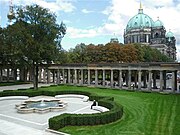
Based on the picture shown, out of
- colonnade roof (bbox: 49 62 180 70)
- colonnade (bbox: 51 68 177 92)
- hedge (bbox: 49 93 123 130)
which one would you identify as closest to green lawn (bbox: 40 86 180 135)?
hedge (bbox: 49 93 123 130)

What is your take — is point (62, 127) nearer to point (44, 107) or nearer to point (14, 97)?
point (44, 107)

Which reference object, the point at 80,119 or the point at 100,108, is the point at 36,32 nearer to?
the point at 100,108

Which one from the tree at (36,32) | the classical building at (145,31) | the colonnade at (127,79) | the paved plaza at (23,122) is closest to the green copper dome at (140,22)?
the classical building at (145,31)

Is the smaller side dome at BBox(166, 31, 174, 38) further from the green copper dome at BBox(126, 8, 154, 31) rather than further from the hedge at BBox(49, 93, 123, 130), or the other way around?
the hedge at BBox(49, 93, 123, 130)

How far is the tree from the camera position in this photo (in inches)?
1948

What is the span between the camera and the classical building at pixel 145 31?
143 meters

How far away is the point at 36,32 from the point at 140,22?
10276 cm

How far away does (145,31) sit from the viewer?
14338 cm

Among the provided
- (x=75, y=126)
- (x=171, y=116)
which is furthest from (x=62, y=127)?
(x=171, y=116)

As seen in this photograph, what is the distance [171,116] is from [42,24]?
33469 mm

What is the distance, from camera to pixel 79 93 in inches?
1772

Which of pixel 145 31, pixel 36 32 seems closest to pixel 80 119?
pixel 36 32

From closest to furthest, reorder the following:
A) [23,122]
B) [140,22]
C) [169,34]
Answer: [23,122], [140,22], [169,34]

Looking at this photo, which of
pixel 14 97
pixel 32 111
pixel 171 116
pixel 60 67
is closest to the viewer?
pixel 171 116
